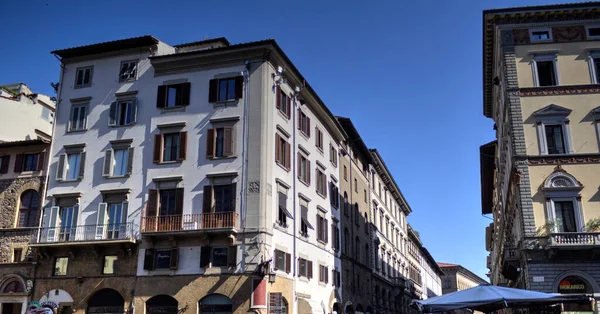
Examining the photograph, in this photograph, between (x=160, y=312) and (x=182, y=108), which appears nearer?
(x=160, y=312)

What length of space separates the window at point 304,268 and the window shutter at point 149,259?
339 inches

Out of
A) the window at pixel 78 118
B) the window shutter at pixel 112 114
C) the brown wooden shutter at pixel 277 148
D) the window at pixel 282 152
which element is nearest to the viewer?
the brown wooden shutter at pixel 277 148

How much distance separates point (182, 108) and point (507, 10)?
1962 cm

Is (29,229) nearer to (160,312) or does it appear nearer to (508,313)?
(160,312)

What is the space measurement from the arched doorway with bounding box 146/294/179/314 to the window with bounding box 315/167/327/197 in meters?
13.6

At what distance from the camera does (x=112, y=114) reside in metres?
33.7

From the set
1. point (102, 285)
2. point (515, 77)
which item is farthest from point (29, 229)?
point (515, 77)

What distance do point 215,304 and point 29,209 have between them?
13.6 metres

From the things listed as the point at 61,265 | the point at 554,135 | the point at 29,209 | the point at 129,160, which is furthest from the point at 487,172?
the point at 29,209

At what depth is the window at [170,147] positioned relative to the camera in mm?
31562

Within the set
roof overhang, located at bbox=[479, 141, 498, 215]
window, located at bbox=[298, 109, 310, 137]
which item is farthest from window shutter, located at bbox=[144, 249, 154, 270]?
roof overhang, located at bbox=[479, 141, 498, 215]

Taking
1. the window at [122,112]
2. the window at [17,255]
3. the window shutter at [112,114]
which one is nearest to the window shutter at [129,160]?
the window at [122,112]

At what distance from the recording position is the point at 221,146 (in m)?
31.0

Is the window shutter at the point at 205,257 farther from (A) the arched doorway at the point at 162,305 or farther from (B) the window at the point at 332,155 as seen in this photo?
(B) the window at the point at 332,155
